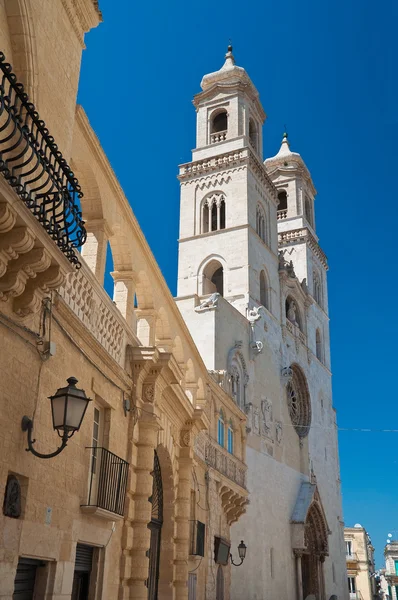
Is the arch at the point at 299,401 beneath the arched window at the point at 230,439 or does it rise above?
above

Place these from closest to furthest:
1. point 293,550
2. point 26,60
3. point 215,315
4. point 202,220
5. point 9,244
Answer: point 9,244, point 26,60, point 215,315, point 293,550, point 202,220

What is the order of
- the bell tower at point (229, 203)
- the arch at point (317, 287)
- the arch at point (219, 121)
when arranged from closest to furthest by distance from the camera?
A: the bell tower at point (229, 203) < the arch at point (219, 121) < the arch at point (317, 287)

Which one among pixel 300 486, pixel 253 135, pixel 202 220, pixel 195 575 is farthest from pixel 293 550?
→ pixel 253 135

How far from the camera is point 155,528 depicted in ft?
39.8

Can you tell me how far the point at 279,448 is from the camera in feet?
91.1

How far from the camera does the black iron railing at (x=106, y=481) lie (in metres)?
8.23

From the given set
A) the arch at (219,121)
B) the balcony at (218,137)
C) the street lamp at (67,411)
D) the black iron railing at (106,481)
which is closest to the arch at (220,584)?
the black iron railing at (106,481)

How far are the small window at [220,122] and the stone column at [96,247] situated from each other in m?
26.5

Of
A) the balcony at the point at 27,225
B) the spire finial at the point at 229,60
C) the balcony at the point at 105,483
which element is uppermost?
the spire finial at the point at 229,60

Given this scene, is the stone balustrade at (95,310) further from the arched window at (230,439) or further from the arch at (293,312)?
the arch at (293,312)

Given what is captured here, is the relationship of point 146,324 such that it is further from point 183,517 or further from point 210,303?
point 210,303

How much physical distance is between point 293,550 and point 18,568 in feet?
76.9

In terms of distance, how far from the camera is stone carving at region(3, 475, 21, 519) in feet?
19.5

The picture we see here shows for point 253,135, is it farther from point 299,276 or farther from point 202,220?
point 299,276
